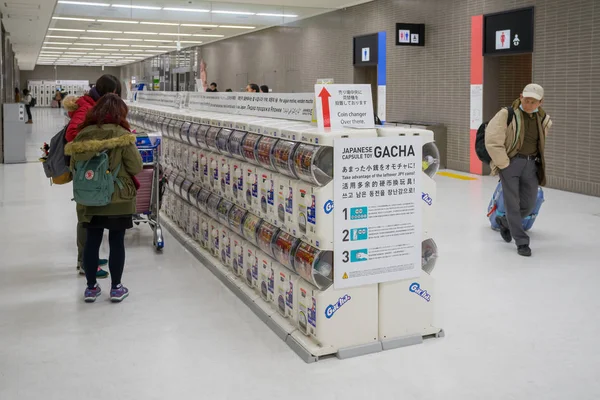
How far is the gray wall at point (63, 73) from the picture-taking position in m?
46.7

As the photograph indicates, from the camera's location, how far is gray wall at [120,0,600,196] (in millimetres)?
9078

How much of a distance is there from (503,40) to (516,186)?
5465 mm

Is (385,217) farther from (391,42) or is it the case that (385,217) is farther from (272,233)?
(391,42)

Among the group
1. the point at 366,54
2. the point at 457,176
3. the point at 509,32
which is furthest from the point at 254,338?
the point at 366,54

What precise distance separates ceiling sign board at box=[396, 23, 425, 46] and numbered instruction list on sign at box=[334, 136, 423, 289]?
29.7 feet

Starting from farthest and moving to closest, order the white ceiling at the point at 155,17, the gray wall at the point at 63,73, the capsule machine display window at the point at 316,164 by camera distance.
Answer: the gray wall at the point at 63,73
the white ceiling at the point at 155,17
the capsule machine display window at the point at 316,164

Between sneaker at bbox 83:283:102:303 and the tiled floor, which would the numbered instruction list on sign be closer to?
the tiled floor

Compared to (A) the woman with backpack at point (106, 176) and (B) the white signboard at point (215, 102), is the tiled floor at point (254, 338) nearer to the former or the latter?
(A) the woman with backpack at point (106, 176)

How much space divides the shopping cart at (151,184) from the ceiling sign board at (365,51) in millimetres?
8818

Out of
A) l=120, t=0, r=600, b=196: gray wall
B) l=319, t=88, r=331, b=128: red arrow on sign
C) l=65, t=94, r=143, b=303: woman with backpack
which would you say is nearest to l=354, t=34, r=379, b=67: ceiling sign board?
Result: l=120, t=0, r=600, b=196: gray wall

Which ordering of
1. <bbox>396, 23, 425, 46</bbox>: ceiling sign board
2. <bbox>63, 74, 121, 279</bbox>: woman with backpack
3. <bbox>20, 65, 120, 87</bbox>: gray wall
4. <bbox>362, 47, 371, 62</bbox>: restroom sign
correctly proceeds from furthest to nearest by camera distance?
<bbox>20, 65, 120, 87</bbox>: gray wall
<bbox>362, 47, 371, 62</bbox>: restroom sign
<bbox>396, 23, 425, 46</bbox>: ceiling sign board
<bbox>63, 74, 121, 279</bbox>: woman with backpack

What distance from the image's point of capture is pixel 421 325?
3.79 meters

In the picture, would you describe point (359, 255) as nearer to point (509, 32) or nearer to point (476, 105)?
point (509, 32)

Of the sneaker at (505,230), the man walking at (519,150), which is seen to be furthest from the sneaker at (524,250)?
the sneaker at (505,230)
